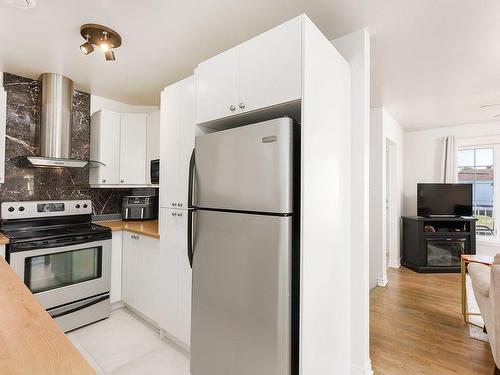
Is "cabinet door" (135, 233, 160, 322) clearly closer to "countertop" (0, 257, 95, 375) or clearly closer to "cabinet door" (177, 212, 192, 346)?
"cabinet door" (177, 212, 192, 346)

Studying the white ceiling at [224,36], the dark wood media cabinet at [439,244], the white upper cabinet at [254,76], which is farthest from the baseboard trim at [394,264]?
the white upper cabinet at [254,76]

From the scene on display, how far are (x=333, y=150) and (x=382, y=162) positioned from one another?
8.20 feet

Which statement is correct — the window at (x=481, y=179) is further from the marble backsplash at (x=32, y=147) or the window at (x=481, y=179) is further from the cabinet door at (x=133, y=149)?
the marble backsplash at (x=32, y=147)

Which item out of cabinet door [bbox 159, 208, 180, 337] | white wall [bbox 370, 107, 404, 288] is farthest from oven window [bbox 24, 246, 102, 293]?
white wall [bbox 370, 107, 404, 288]

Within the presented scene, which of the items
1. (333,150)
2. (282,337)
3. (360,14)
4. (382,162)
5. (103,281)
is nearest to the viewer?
(282,337)

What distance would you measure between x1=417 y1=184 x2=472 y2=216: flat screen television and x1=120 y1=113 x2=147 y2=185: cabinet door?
463cm

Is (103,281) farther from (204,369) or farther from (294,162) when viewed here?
(294,162)

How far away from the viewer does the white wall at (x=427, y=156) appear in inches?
181

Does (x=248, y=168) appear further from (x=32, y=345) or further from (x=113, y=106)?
(x=113, y=106)

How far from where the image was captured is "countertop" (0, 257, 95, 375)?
62 centimetres

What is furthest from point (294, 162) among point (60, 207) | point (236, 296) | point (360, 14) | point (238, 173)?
point (60, 207)

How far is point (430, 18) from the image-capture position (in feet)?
5.83

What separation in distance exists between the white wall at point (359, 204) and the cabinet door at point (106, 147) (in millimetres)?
2609

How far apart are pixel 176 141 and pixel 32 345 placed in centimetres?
174
